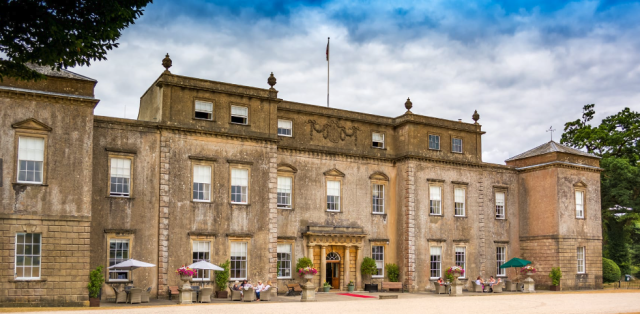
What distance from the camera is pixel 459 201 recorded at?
3528 cm

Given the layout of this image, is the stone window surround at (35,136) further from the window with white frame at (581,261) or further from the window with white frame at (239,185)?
the window with white frame at (581,261)

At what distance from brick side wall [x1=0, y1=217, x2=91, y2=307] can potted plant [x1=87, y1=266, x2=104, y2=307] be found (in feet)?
0.80

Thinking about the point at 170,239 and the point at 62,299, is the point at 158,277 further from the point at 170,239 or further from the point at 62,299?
the point at 62,299

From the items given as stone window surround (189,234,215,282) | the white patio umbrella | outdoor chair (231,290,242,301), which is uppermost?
stone window surround (189,234,215,282)

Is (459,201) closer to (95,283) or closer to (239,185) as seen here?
(239,185)

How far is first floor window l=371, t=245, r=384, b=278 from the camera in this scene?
32.8 meters

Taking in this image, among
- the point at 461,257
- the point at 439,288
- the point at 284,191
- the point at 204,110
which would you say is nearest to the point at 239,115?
the point at 204,110

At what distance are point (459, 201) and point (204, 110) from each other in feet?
52.4

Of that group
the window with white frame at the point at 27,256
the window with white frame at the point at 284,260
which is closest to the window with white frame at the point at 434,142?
the window with white frame at the point at 284,260

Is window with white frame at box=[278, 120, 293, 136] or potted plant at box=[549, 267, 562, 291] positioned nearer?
window with white frame at box=[278, 120, 293, 136]

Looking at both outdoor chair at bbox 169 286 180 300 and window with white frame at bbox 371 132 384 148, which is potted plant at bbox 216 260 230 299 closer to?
outdoor chair at bbox 169 286 180 300

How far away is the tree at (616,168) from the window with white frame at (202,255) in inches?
1146

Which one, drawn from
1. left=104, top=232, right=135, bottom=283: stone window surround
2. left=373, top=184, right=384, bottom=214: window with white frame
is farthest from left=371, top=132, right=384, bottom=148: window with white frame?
left=104, top=232, right=135, bottom=283: stone window surround

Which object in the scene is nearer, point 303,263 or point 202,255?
point 202,255
